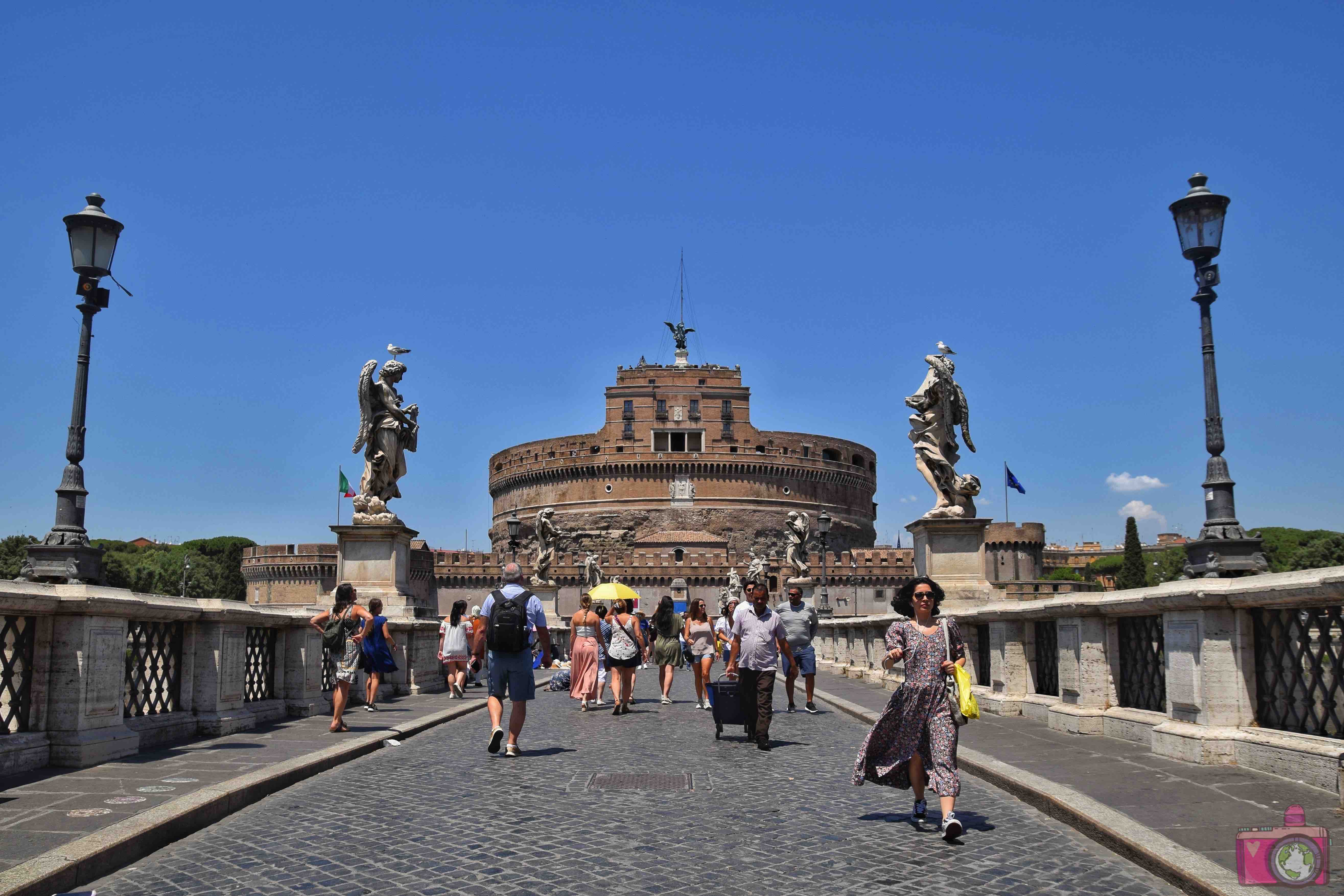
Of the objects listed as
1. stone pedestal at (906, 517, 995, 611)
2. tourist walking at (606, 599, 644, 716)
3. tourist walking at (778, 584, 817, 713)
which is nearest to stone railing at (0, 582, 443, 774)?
tourist walking at (606, 599, 644, 716)

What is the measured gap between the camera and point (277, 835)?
5555 mm

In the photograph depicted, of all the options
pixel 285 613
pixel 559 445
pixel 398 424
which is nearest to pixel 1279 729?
pixel 285 613

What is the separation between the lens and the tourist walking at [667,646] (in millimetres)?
14836

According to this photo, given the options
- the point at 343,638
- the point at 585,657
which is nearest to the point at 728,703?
the point at 343,638

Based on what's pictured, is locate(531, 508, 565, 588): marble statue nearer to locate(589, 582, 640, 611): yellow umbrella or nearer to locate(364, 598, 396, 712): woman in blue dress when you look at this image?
locate(589, 582, 640, 611): yellow umbrella

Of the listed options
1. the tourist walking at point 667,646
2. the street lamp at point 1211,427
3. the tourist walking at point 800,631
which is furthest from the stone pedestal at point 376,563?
the street lamp at point 1211,427

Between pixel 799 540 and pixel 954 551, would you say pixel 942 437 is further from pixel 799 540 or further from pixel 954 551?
pixel 799 540

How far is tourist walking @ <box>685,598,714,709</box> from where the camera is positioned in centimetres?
1355

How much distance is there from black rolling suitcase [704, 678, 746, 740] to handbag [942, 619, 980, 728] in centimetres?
433

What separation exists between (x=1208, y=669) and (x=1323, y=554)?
63218 millimetres

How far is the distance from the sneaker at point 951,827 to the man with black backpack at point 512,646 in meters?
4.16

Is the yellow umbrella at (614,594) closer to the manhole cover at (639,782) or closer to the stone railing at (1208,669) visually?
the stone railing at (1208,669)

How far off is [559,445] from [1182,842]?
8304 cm

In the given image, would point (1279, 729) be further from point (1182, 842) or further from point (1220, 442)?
point (1220, 442)
